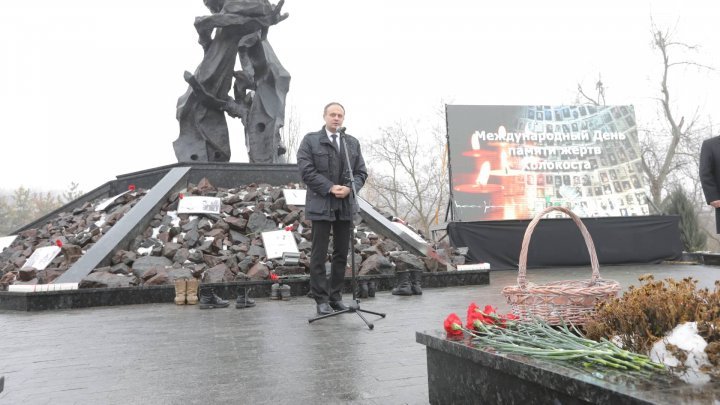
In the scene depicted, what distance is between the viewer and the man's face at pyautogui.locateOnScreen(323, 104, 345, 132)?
4.79 metres

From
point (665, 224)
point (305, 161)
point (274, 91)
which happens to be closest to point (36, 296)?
point (305, 161)

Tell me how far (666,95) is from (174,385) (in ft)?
94.1

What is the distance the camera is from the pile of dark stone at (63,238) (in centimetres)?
697

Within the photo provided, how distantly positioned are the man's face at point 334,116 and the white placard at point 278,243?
10.5ft

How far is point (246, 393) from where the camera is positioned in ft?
8.05

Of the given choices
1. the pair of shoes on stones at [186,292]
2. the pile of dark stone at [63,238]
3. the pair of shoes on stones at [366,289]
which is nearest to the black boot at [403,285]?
the pair of shoes on stones at [366,289]

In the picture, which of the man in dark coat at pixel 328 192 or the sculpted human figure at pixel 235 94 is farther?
the sculpted human figure at pixel 235 94

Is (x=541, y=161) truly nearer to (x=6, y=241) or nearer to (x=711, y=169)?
(x=711, y=169)

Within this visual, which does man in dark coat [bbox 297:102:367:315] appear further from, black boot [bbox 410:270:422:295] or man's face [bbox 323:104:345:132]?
black boot [bbox 410:270:422:295]

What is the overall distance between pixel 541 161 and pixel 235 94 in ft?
27.9

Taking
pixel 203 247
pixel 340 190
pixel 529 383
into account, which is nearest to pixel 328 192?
pixel 340 190

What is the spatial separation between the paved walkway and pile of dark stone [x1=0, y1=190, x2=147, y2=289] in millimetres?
1922

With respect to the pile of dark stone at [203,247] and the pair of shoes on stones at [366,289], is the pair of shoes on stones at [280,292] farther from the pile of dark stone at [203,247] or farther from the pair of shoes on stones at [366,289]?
the pair of shoes on stones at [366,289]

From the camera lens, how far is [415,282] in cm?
692
